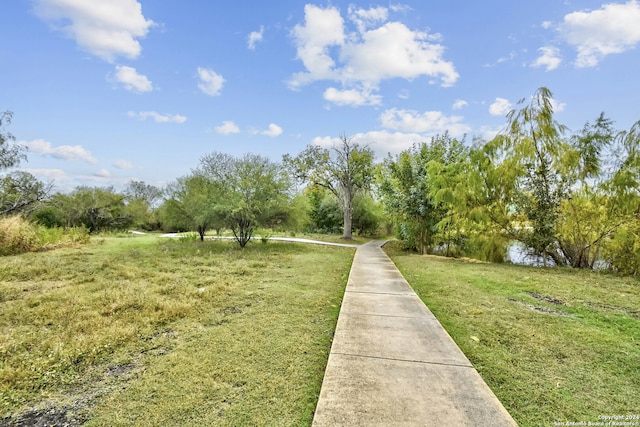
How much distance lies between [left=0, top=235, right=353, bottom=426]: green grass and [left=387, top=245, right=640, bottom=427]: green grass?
61.9 inches

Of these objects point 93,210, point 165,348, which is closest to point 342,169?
point 165,348

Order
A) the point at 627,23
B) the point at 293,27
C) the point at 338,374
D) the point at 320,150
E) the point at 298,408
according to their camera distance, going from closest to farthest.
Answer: the point at 298,408 → the point at 338,374 → the point at 627,23 → the point at 293,27 → the point at 320,150

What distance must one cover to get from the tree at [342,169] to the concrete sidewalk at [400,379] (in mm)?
16537

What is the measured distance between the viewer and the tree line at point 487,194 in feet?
27.8

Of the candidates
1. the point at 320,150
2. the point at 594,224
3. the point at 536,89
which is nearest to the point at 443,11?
the point at 536,89

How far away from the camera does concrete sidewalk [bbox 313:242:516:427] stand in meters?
1.98

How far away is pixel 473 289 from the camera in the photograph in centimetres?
577

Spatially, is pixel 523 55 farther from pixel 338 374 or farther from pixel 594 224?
pixel 338 374

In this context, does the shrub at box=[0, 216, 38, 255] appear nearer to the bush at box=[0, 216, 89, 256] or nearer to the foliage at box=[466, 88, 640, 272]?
the bush at box=[0, 216, 89, 256]

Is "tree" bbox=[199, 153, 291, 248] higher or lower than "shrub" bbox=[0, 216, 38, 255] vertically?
higher

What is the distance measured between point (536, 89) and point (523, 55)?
112 cm

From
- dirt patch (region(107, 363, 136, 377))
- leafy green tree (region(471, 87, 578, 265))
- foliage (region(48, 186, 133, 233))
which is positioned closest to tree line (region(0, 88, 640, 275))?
leafy green tree (region(471, 87, 578, 265))

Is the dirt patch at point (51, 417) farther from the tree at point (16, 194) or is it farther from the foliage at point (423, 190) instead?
the foliage at point (423, 190)

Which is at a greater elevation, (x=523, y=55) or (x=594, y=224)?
(x=523, y=55)
